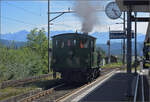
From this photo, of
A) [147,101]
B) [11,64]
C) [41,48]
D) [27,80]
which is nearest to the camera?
[147,101]

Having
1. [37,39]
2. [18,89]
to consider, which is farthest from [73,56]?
[37,39]

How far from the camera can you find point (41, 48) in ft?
143

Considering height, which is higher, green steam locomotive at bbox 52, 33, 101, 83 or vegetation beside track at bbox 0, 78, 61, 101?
green steam locomotive at bbox 52, 33, 101, 83

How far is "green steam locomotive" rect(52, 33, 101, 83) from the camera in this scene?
695 inches

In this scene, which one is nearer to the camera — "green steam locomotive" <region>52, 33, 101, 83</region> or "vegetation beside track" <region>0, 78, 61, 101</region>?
"vegetation beside track" <region>0, 78, 61, 101</region>

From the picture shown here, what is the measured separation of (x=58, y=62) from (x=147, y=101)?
7.85 metres

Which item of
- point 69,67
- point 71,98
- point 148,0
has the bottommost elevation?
point 71,98

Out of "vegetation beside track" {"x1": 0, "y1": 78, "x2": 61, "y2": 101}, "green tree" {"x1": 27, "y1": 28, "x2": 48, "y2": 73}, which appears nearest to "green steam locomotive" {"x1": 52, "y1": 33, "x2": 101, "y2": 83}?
"vegetation beside track" {"x1": 0, "y1": 78, "x2": 61, "y2": 101}

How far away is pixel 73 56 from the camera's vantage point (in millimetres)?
17656

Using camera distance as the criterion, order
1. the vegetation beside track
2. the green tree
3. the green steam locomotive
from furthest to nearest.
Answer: the green tree, the green steam locomotive, the vegetation beside track

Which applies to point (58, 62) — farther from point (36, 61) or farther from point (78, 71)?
point (36, 61)

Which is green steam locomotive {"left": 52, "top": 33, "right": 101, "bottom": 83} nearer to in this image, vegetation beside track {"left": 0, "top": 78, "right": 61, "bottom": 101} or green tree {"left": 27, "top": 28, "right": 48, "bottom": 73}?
vegetation beside track {"left": 0, "top": 78, "right": 61, "bottom": 101}

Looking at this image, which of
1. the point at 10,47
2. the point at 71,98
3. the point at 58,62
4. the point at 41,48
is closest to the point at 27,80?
the point at 58,62

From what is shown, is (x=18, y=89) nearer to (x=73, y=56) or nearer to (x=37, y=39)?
(x=73, y=56)
